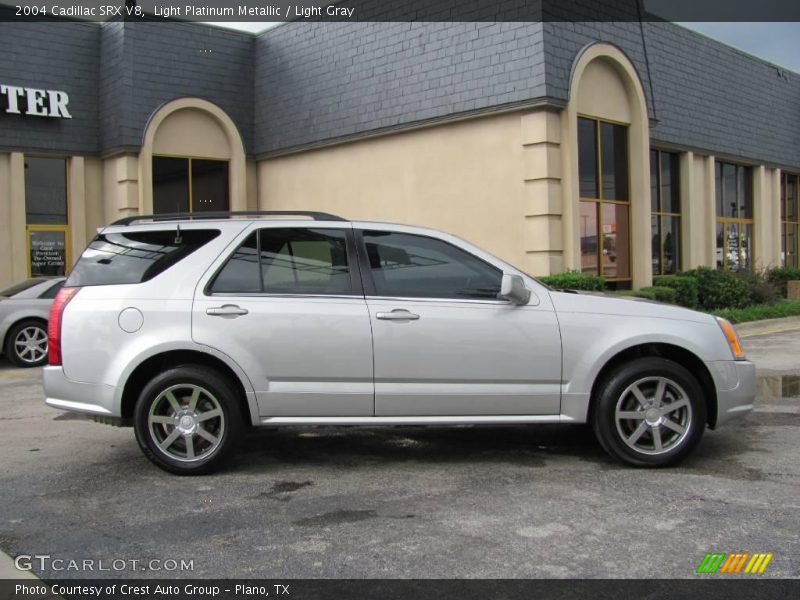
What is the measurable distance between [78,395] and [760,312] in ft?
47.3

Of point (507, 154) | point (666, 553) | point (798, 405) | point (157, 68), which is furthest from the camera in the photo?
point (157, 68)

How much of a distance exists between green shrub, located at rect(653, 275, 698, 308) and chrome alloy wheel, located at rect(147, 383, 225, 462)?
12.2 metres

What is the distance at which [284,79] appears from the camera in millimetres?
18453

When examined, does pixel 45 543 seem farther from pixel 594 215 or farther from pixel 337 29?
pixel 337 29

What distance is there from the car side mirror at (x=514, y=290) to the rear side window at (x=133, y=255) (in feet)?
7.09

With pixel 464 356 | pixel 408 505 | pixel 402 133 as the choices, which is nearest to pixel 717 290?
pixel 402 133

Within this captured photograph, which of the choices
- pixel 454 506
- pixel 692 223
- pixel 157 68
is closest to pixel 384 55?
pixel 157 68

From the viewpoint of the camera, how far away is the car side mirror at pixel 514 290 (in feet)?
18.1

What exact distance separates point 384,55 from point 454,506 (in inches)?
503

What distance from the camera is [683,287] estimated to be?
1598 cm

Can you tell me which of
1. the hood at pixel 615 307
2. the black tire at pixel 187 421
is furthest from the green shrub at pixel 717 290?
the black tire at pixel 187 421

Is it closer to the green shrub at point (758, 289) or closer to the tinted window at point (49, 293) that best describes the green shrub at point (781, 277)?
the green shrub at point (758, 289)

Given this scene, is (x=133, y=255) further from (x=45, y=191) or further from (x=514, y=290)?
(x=45, y=191)

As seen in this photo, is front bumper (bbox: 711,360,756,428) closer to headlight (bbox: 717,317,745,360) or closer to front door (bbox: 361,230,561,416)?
headlight (bbox: 717,317,745,360)
